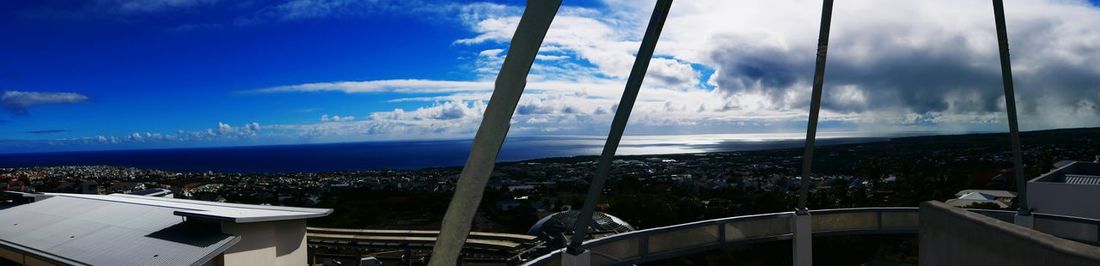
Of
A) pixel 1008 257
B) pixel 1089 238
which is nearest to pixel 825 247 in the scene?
pixel 1089 238

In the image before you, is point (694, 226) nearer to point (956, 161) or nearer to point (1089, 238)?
point (1089, 238)

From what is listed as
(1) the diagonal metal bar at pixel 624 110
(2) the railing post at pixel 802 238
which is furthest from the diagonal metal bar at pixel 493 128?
(2) the railing post at pixel 802 238

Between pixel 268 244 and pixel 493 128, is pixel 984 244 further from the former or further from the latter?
pixel 268 244

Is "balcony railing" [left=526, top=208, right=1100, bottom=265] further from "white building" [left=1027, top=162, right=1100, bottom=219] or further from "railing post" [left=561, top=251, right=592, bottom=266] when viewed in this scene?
"white building" [left=1027, top=162, right=1100, bottom=219]

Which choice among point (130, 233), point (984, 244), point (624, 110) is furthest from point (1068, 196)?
point (130, 233)

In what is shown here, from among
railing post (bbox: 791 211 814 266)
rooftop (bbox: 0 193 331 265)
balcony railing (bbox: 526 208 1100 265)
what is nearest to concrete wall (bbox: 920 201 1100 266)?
railing post (bbox: 791 211 814 266)
